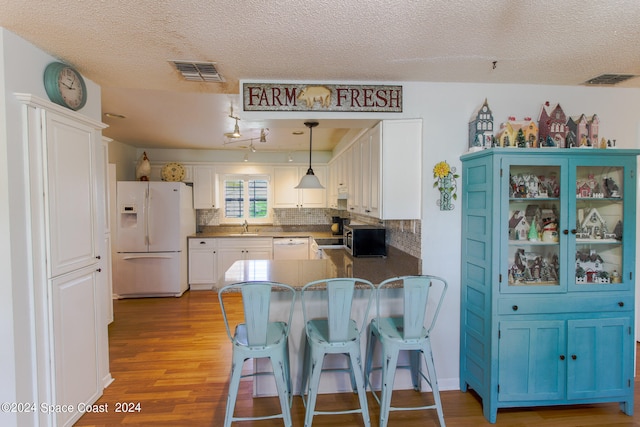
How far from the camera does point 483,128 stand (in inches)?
93.6

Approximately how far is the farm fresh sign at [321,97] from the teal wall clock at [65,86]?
3.60 ft

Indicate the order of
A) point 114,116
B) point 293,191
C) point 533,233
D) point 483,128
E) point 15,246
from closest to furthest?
point 15,246, point 533,233, point 483,128, point 114,116, point 293,191

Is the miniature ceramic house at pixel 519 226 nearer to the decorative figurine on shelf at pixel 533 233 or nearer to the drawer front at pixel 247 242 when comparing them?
the decorative figurine on shelf at pixel 533 233

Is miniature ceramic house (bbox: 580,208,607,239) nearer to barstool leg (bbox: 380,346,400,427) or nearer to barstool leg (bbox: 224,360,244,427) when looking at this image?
barstool leg (bbox: 380,346,400,427)

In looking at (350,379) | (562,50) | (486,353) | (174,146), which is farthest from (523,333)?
(174,146)

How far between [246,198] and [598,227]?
15.8ft

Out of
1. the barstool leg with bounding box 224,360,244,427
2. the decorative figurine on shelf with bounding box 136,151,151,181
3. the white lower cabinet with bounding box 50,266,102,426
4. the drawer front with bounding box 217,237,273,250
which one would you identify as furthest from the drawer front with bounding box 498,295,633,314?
the decorative figurine on shelf with bounding box 136,151,151,181

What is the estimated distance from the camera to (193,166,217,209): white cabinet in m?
5.52

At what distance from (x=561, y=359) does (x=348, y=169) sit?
2634 mm

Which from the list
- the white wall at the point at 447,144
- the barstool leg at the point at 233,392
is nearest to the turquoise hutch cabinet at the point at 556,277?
the white wall at the point at 447,144

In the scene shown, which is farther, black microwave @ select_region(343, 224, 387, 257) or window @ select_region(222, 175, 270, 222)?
window @ select_region(222, 175, 270, 222)

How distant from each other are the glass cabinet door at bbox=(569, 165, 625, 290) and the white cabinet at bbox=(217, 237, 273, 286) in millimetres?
4024

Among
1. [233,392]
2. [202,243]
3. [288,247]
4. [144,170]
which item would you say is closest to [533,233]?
[233,392]

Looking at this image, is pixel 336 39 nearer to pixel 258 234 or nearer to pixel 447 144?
pixel 447 144
